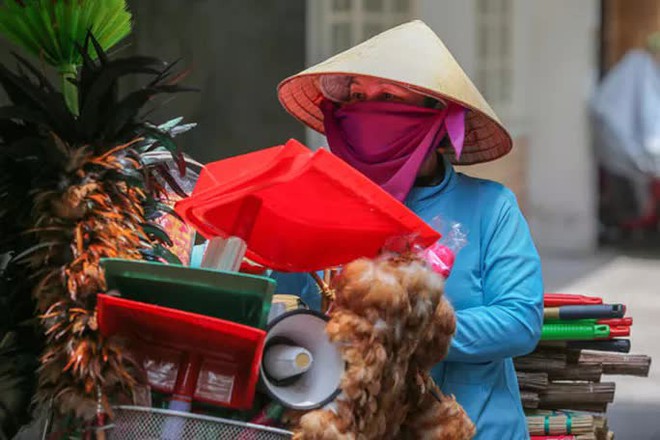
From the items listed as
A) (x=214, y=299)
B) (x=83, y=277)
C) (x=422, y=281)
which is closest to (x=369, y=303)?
(x=422, y=281)

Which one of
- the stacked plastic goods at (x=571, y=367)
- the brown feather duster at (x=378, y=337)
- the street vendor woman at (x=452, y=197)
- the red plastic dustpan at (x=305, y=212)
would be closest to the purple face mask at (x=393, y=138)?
the street vendor woman at (x=452, y=197)

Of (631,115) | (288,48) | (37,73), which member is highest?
(37,73)

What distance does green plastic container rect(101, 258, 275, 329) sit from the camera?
191cm

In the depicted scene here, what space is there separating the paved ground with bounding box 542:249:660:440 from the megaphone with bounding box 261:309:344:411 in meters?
4.36

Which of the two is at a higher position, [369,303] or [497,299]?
[369,303]

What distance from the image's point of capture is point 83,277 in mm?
1948

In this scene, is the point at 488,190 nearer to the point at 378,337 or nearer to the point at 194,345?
the point at 378,337

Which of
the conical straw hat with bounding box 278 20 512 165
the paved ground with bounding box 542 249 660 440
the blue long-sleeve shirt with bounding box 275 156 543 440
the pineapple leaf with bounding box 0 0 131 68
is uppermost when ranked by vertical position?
the pineapple leaf with bounding box 0 0 131 68

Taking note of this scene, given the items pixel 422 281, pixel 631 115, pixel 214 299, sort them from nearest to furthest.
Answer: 1. pixel 214 299
2. pixel 422 281
3. pixel 631 115

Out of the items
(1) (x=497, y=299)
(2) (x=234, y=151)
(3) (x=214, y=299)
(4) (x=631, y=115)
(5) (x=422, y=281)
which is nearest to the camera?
(3) (x=214, y=299)

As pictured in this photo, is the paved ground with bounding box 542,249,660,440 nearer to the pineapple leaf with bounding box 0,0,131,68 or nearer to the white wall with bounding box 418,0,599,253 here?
the white wall with bounding box 418,0,599,253

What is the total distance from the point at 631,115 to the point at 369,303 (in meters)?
11.8

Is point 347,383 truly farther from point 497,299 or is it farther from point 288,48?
point 288,48

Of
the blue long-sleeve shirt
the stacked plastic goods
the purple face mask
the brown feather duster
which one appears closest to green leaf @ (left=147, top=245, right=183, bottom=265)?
the brown feather duster
